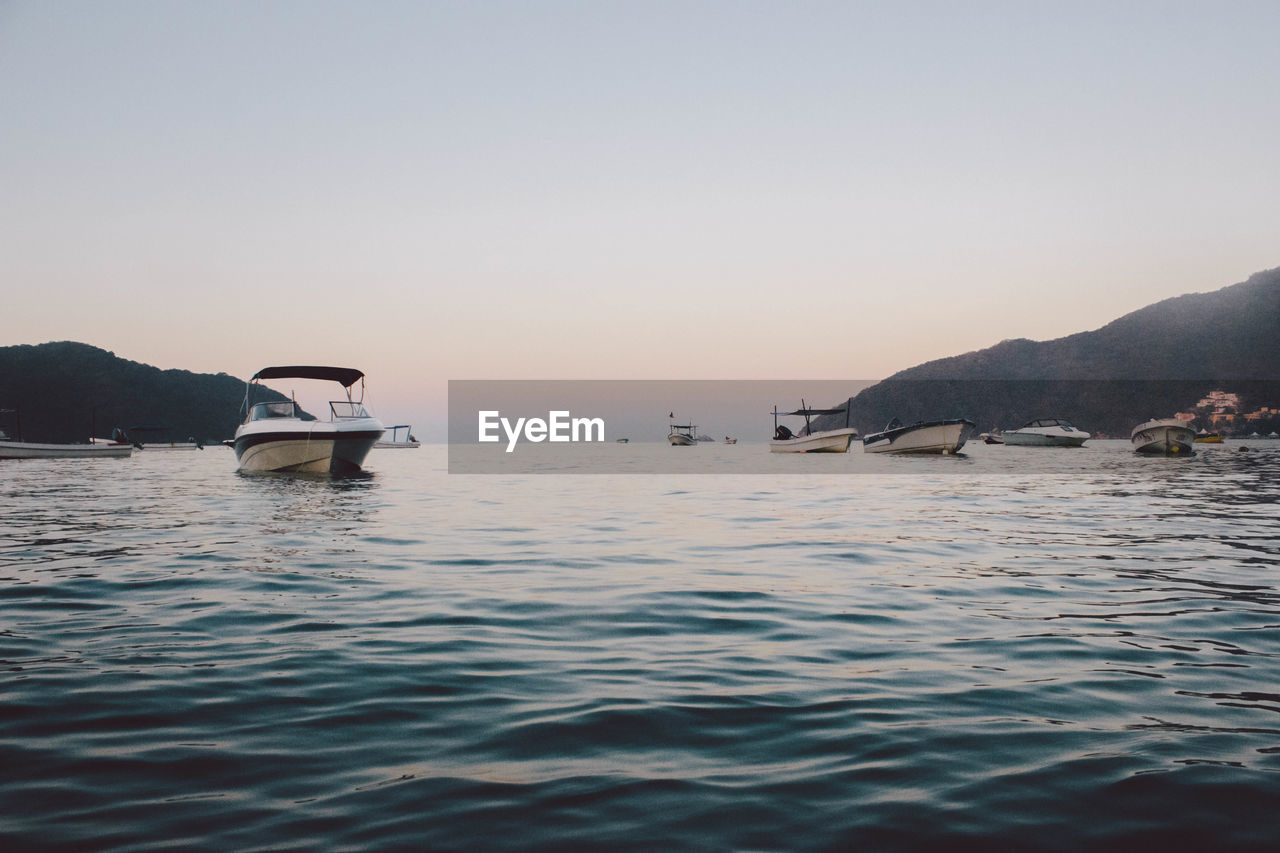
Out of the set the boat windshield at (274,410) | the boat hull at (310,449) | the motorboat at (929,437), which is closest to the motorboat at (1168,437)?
the motorboat at (929,437)

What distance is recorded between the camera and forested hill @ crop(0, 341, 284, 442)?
567 feet

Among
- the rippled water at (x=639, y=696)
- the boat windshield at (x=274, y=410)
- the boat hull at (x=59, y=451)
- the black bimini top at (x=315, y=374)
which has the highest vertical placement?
the black bimini top at (x=315, y=374)

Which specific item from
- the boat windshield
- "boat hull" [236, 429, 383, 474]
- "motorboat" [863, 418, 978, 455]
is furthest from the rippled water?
"motorboat" [863, 418, 978, 455]

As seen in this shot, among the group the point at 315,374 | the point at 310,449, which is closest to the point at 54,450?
the point at 315,374

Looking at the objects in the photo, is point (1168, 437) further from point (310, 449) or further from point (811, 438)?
point (310, 449)

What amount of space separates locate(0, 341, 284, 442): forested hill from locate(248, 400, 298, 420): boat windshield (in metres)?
165

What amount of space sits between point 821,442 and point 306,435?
185ft

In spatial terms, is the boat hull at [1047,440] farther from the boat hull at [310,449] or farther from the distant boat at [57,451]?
the distant boat at [57,451]

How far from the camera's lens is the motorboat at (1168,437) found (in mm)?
60312

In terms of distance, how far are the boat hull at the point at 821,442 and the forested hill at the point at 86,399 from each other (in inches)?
5956

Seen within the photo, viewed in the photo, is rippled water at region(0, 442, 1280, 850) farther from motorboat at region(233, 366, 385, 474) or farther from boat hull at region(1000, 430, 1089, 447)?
boat hull at region(1000, 430, 1089, 447)

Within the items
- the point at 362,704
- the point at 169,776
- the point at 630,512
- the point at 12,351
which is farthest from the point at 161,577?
the point at 12,351

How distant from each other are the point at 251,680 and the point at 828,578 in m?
6.98

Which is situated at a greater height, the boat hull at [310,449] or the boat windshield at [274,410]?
the boat windshield at [274,410]
